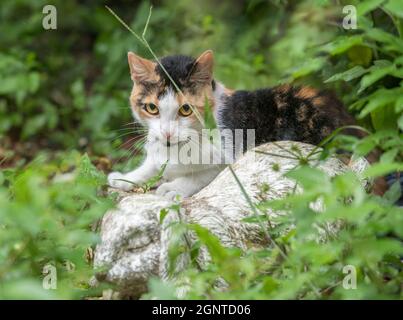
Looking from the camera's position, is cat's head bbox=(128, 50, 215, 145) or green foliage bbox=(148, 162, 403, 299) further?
cat's head bbox=(128, 50, 215, 145)

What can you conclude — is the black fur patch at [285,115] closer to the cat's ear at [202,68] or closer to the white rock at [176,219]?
the cat's ear at [202,68]

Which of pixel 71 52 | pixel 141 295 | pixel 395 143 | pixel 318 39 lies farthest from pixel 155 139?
pixel 71 52

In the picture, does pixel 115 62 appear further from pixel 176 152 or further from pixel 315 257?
pixel 315 257

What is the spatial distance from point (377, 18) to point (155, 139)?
1743 mm

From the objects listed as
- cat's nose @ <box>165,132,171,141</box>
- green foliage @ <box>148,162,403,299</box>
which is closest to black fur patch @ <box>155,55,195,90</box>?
cat's nose @ <box>165,132,171,141</box>

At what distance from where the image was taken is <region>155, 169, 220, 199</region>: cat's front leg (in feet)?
13.6

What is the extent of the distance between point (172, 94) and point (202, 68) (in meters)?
0.25

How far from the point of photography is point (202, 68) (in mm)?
4250

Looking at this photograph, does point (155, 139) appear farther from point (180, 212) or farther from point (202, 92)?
point (180, 212)

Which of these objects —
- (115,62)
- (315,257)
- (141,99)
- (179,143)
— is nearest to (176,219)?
(315,257)

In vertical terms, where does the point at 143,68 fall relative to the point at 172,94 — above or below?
above

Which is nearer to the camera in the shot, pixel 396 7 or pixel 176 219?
pixel 396 7

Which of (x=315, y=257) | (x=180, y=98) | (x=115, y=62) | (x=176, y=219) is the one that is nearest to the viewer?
(x=315, y=257)

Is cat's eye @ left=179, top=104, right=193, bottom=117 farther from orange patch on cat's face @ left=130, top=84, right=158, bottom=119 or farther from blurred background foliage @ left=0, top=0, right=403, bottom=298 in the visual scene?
blurred background foliage @ left=0, top=0, right=403, bottom=298
